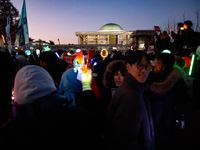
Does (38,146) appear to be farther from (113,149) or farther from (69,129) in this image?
(113,149)

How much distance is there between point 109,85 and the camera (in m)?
2.83

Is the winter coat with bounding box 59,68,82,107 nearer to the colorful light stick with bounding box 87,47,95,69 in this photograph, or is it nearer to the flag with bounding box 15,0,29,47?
the colorful light stick with bounding box 87,47,95,69

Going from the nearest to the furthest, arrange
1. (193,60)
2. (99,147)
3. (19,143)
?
(19,143)
(99,147)
(193,60)

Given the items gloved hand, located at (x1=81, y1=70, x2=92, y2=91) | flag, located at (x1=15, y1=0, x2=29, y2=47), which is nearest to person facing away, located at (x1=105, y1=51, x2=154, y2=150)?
gloved hand, located at (x1=81, y1=70, x2=92, y2=91)

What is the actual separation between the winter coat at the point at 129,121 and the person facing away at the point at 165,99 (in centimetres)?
51

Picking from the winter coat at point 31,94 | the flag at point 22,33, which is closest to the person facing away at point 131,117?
the winter coat at point 31,94

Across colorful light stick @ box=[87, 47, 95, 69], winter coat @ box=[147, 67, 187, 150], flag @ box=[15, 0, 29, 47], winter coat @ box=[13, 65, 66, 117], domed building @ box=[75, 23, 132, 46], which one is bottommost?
winter coat @ box=[147, 67, 187, 150]

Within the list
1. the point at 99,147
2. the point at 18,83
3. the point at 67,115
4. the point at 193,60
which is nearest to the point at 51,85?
the point at 18,83

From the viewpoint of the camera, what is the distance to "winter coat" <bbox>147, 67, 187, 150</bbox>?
2.08 m

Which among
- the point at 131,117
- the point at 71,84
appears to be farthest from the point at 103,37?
the point at 131,117

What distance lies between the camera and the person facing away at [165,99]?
2.08 metres

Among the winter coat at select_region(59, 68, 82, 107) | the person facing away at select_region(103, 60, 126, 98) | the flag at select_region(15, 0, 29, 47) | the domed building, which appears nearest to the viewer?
the person facing away at select_region(103, 60, 126, 98)

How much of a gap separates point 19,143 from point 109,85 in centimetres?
202

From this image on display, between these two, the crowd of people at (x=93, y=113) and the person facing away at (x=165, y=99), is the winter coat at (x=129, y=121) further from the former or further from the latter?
the person facing away at (x=165, y=99)
